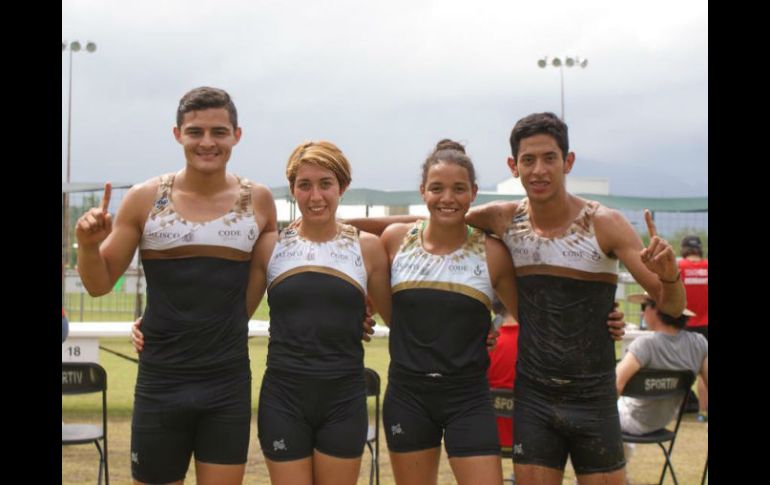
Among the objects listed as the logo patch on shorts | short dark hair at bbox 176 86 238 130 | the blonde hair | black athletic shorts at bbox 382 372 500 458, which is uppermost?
short dark hair at bbox 176 86 238 130

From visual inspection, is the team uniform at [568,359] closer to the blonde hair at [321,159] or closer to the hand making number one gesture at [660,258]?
the hand making number one gesture at [660,258]

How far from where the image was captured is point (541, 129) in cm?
375

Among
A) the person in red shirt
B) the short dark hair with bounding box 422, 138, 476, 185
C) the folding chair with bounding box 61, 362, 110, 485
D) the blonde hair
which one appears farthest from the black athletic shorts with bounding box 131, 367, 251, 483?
the person in red shirt

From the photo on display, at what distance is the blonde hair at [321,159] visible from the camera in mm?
3686

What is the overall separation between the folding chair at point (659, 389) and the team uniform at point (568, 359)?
1.52m

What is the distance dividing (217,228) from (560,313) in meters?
1.59

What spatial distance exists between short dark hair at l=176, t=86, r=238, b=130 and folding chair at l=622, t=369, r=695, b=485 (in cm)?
304

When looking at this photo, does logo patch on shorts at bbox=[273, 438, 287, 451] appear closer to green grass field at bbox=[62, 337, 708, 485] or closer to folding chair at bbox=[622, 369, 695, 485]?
folding chair at bbox=[622, 369, 695, 485]

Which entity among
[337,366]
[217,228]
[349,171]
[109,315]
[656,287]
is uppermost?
[349,171]

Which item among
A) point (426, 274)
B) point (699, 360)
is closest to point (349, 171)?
point (426, 274)

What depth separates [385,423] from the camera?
3768mm

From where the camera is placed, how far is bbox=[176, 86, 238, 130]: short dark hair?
12.2 ft

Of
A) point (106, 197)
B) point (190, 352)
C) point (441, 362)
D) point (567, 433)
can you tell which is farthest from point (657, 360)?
point (106, 197)
